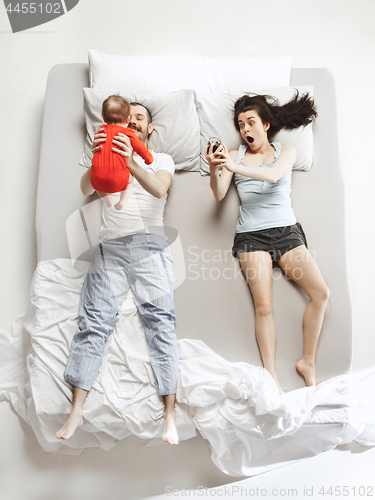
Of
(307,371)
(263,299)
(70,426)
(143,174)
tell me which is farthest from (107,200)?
(307,371)

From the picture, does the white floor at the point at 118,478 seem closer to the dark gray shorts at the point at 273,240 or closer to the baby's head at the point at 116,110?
the dark gray shorts at the point at 273,240

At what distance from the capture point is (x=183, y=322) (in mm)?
1547

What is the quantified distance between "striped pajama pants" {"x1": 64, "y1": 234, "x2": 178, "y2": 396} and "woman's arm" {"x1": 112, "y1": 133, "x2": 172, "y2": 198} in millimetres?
216

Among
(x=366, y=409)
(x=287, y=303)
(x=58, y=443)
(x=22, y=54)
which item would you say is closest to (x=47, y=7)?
(x=22, y=54)

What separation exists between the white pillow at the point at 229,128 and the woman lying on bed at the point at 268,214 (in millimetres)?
36

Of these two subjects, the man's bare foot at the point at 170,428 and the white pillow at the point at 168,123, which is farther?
the white pillow at the point at 168,123

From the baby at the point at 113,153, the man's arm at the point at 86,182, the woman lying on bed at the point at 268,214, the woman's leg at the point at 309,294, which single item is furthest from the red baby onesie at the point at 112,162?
the woman's leg at the point at 309,294

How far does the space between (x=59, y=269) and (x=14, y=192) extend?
66 centimetres

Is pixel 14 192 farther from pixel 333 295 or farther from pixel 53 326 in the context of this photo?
pixel 333 295

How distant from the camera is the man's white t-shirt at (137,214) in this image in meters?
1.56

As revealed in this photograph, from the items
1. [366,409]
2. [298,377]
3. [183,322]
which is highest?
[183,322]

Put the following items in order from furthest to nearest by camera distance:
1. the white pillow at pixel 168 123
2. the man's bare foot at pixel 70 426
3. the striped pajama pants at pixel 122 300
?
1. the white pillow at pixel 168 123
2. the striped pajama pants at pixel 122 300
3. the man's bare foot at pixel 70 426

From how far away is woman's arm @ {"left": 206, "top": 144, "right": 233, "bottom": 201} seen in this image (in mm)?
1510

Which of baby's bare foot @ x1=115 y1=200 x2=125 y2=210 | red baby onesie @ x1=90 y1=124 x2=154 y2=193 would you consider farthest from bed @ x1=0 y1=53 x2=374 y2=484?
red baby onesie @ x1=90 y1=124 x2=154 y2=193
